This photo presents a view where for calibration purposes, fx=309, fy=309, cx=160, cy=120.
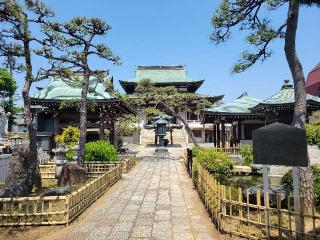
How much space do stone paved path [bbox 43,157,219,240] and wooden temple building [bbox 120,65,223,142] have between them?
101ft

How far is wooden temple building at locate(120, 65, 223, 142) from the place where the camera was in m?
48.0

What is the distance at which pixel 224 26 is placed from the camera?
9.40 meters

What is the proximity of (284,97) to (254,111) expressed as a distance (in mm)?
2287

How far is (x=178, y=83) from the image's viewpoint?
167ft

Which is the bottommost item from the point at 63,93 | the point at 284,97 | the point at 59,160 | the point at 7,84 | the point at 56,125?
the point at 59,160

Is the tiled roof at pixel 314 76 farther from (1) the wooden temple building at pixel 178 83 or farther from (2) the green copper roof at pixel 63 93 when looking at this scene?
(2) the green copper roof at pixel 63 93

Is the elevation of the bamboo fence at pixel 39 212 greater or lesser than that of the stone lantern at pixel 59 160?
lesser

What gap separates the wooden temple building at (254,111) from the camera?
20.6 meters

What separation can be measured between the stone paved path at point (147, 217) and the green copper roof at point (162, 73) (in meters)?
44.4

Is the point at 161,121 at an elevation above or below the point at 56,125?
above

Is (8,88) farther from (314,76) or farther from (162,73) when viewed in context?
(314,76)

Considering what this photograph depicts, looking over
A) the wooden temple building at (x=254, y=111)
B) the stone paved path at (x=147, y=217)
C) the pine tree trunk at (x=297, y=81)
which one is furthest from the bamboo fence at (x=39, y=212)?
the wooden temple building at (x=254, y=111)

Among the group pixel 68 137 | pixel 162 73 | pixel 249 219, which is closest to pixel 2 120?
pixel 68 137

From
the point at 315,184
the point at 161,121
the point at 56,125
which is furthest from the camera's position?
the point at 161,121
